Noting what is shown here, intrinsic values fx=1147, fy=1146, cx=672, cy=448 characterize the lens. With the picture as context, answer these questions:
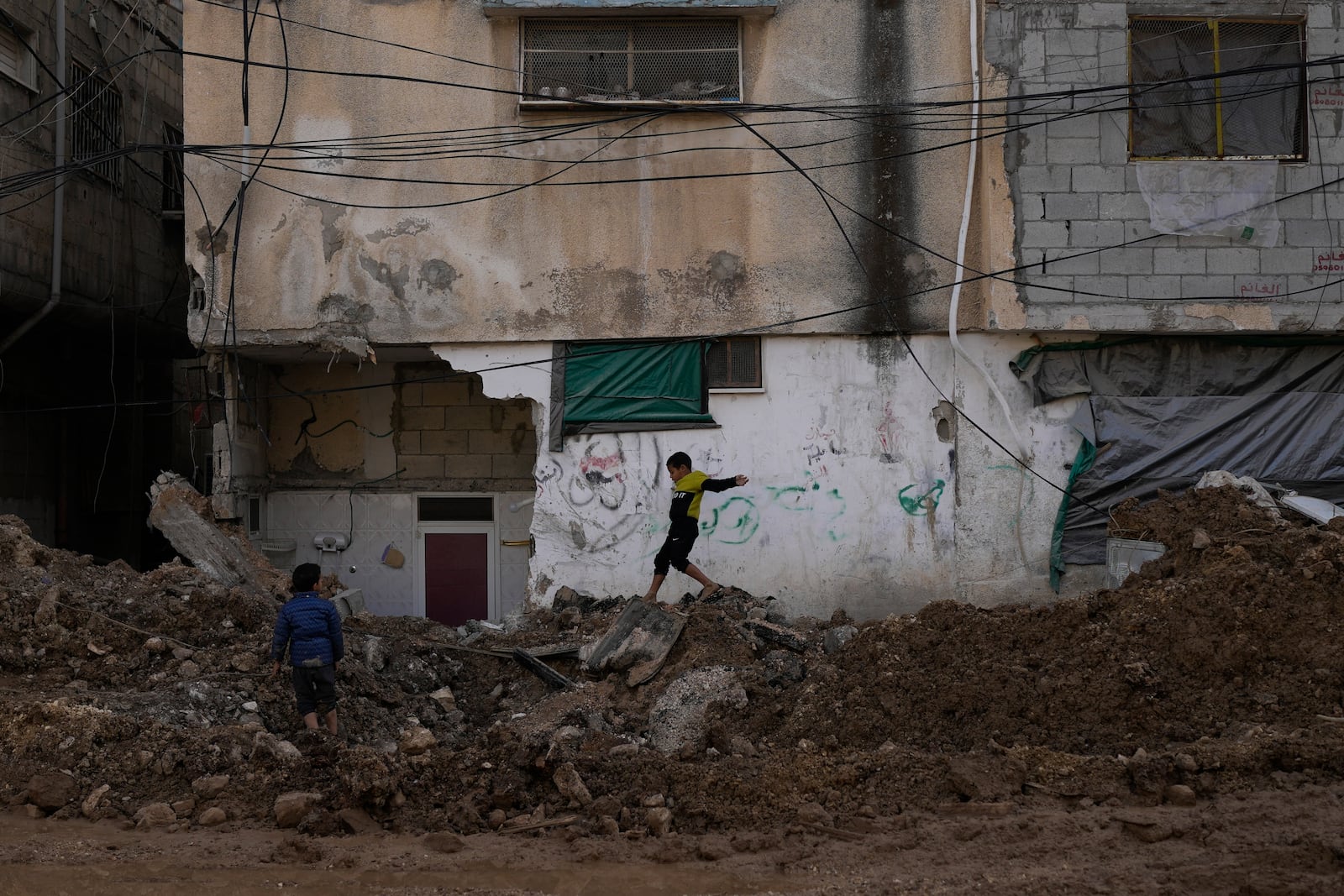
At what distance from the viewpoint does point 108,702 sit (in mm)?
7059

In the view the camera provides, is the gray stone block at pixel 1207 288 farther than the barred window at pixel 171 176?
No

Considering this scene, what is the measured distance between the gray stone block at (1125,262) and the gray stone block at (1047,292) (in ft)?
1.28

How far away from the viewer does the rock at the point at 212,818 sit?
604 centimetres

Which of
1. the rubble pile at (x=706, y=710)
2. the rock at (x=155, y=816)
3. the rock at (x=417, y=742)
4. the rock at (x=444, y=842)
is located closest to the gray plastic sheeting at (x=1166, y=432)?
the rubble pile at (x=706, y=710)

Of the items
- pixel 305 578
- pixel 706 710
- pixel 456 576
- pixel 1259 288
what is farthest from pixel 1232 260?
pixel 305 578

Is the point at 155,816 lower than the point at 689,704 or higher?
lower

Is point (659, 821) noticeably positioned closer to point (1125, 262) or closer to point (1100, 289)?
point (1100, 289)

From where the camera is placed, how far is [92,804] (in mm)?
6129

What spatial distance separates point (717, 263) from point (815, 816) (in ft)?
20.5

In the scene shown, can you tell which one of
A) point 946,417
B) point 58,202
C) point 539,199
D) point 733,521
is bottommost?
point 733,521

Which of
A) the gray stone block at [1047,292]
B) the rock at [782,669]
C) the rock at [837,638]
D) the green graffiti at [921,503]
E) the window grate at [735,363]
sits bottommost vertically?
the rock at [782,669]

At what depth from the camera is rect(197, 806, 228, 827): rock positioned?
6.04 metres

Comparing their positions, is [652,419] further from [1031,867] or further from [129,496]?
[129,496]

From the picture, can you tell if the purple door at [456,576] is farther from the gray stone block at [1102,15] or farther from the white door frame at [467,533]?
the gray stone block at [1102,15]
